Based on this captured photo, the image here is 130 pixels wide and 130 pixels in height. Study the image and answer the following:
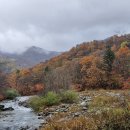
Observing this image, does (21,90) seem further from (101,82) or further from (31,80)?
(101,82)

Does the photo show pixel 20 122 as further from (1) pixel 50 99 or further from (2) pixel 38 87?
(2) pixel 38 87

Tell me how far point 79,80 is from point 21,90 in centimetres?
2464

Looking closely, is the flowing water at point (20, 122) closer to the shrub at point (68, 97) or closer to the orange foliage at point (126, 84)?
A: the shrub at point (68, 97)

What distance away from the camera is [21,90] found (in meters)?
113

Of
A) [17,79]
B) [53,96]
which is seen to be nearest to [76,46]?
[17,79]

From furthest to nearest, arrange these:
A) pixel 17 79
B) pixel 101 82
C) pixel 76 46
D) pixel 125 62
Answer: pixel 76 46, pixel 17 79, pixel 125 62, pixel 101 82

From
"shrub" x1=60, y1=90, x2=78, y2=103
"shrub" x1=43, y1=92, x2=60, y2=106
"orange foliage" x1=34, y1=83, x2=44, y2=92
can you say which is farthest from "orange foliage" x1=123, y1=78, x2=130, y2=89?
"shrub" x1=43, y1=92, x2=60, y2=106

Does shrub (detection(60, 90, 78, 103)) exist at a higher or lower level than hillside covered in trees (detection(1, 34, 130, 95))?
lower

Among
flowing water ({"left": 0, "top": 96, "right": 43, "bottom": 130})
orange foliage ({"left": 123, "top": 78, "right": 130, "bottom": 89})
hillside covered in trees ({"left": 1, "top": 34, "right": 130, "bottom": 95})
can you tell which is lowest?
flowing water ({"left": 0, "top": 96, "right": 43, "bottom": 130})

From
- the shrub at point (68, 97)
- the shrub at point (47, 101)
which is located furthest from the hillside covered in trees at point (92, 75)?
the shrub at point (47, 101)

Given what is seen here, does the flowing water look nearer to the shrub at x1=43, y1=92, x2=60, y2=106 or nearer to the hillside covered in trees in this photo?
the shrub at x1=43, y1=92, x2=60, y2=106

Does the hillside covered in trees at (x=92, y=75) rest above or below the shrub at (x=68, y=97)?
above

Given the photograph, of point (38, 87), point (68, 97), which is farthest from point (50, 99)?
point (38, 87)

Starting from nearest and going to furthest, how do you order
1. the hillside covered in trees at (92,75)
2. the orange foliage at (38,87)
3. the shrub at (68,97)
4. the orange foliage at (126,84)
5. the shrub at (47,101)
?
the shrub at (47,101) → the shrub at (68,97) → the orange foliage at (126,84) → the hillside covered in trees at (92,75) → the orange foliage at (38,87)
